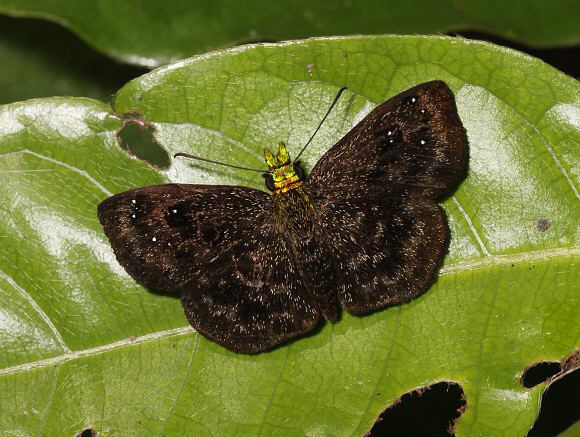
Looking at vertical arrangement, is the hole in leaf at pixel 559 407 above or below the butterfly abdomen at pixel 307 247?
below

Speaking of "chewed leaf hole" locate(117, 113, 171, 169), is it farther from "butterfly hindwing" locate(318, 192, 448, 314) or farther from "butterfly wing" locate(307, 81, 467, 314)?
"butterfly hindwing" locate(318, 192, 448, 314)

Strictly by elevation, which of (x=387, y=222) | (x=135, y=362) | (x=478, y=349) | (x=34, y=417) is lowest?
(x=34, y=417)

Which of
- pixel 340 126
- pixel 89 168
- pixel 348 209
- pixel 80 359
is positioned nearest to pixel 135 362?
pixel 80 359

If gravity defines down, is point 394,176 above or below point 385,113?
below

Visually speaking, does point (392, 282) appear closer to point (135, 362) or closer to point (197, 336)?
point (197, 336)

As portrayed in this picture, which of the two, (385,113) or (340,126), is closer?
(385,113)

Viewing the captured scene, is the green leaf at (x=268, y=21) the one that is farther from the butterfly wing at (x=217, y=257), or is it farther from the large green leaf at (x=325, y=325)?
the butterfly wing at (x=217, y=257)

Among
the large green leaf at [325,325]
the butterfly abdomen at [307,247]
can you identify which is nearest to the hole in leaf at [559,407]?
the large green leaf at [325,325]
